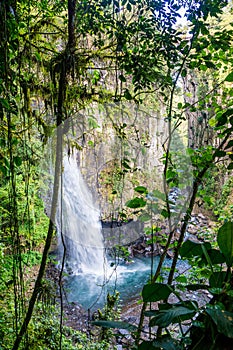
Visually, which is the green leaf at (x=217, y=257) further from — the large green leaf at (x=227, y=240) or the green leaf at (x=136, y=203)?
the green leaf at (x=136, y=203)

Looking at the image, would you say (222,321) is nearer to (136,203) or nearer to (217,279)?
(217,279)

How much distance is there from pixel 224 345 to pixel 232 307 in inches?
3.0

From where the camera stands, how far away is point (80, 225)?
5281 millimetres

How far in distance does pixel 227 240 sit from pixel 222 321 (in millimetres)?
163

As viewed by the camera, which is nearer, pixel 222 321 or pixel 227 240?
pixel 222 321

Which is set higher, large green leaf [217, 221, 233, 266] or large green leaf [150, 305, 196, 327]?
large green leaf [217, 221, 233, 266]

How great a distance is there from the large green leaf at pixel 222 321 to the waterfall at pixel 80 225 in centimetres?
440

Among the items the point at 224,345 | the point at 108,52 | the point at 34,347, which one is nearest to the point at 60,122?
the point at 108,52

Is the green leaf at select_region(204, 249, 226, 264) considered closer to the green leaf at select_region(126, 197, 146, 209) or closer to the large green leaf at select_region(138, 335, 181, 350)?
the large green leaf at select_region(138, 335, 181, 350)

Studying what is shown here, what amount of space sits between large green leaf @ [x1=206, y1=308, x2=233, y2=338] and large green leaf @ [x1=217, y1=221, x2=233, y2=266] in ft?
0.38

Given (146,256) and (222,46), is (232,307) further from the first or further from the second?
(146,256)

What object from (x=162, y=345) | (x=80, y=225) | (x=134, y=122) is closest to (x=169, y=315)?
(x=162, y=345)

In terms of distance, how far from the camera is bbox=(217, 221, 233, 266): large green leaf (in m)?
0.57

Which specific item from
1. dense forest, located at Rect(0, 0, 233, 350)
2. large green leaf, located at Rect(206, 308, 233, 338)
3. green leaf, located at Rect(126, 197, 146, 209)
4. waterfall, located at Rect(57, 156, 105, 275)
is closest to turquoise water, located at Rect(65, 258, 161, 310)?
waterfall, located at Rect(57, 156, 105, 275)
